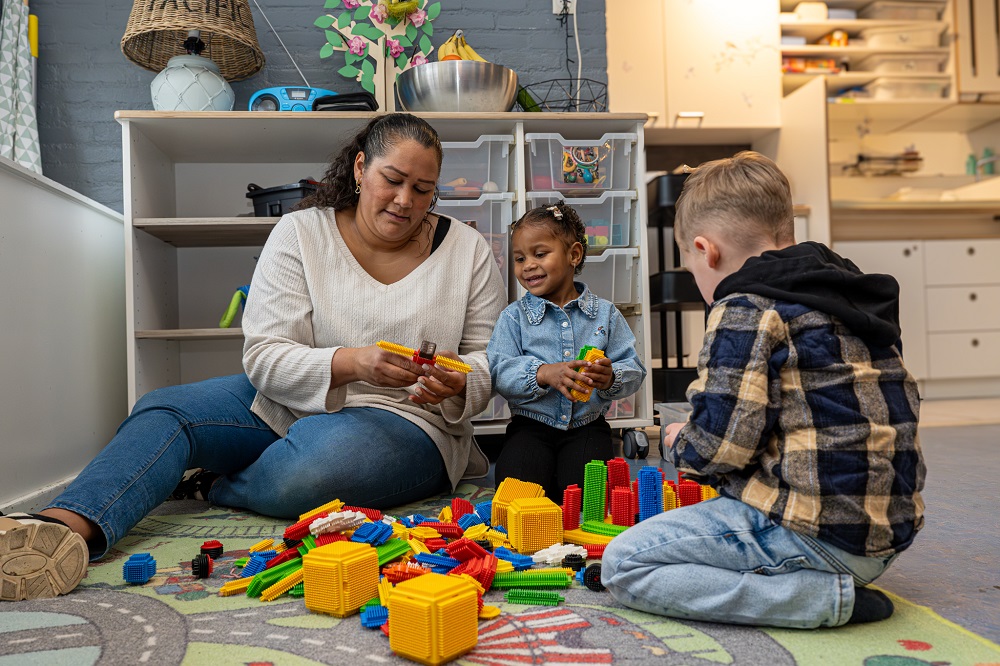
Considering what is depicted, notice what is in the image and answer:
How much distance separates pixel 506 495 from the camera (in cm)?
122

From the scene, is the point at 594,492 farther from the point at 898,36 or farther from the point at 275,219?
the point at 898,36

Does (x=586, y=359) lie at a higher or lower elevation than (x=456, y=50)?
lower

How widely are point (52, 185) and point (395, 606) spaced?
1424 millimetres

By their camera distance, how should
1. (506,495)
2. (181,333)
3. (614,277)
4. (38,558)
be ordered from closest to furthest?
(38,558)
(506,495)
(181,333)
(614,277)

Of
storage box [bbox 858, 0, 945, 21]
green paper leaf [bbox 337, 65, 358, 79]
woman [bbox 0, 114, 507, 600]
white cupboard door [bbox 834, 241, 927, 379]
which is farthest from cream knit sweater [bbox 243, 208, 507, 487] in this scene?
storage box [bbox 858, 0, 945, 21]

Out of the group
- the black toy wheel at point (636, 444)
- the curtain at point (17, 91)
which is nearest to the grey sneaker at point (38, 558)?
the black toy wheel at point (636, 444)

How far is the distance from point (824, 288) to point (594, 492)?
568mm

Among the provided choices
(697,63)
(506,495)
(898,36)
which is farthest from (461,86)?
(898,36)

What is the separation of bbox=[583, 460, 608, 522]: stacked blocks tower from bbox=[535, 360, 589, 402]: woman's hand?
0.18 metres

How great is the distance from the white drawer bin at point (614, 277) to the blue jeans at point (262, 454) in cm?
83

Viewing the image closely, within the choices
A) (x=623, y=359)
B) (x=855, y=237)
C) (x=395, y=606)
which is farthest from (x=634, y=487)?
(x=855, y=237)

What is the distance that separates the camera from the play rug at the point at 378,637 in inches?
29.4

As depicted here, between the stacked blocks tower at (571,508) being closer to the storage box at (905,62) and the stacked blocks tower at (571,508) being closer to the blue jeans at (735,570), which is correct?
the blue jeans at (735,570)

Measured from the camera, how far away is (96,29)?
2.45 meters
